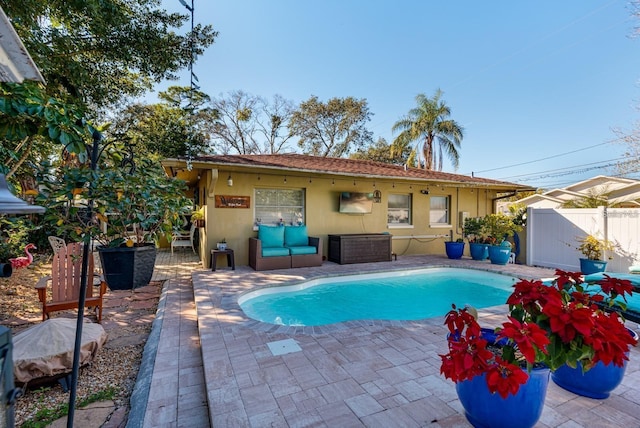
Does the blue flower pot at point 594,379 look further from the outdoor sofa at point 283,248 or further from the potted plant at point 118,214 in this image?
the outdoor sofa at point 283,248

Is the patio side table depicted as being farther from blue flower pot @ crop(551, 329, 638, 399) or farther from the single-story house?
blue flower pot @ crop(551, 329, 638, 399)

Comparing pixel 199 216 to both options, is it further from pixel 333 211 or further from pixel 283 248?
pixel 333 211

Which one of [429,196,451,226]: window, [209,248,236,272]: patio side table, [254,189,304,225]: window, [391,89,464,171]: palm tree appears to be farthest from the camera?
[391,89,464,171]: palm tree

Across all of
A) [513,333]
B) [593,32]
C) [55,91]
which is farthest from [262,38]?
[513,333]

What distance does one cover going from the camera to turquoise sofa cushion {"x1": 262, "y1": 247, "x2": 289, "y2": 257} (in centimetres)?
725

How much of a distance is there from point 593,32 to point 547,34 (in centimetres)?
144

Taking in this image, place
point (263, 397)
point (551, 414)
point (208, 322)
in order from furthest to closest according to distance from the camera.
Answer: point (208, 322) < point (263, 397) < point (551, 414)

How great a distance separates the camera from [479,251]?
30.1 feet

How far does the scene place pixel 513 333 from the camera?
140 centimetres

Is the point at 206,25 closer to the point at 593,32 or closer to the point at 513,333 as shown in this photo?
the point at 513,333

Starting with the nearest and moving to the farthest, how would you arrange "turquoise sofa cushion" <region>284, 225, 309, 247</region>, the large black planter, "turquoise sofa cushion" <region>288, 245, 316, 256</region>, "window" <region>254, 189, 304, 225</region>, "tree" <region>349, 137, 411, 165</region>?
the large black planter → "turquoise sofa cushion" <region>288, 245, 316, 256</region> → "turquoise sofa cushion" <region>284, 225, 309, 247</region> → "window" <region>254, 189, 304, 225</region> → "tree" <region>349, 137, 411, 165</region>

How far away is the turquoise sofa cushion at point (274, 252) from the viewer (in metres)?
7.25

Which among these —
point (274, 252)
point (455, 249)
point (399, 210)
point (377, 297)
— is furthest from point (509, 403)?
point (399, 210)

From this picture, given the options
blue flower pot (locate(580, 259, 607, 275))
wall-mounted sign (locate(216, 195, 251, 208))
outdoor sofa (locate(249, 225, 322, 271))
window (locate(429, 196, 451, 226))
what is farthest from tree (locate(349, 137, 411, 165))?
Answer: blue flower pot (locate(580, 259, 607, 275))
